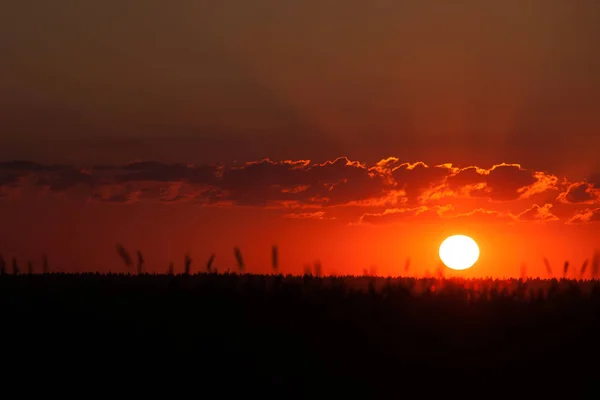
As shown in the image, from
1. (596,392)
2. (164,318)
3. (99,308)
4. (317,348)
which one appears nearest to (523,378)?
(596,392)

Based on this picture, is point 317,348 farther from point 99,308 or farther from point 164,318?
point 99,308

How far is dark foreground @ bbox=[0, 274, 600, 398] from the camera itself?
17641 mm

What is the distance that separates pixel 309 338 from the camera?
63.4 ft

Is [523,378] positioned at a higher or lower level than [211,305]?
lower

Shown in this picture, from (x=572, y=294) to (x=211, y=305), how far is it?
9822 mm

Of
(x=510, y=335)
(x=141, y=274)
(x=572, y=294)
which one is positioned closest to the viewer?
(x=510, y=335)

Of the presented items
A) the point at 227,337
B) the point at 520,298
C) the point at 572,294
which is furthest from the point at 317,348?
the point at 572,294

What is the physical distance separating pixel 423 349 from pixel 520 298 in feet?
15.0

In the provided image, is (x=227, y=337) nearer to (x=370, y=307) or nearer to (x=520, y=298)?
(x=370, y=307)

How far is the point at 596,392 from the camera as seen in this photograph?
1761cm

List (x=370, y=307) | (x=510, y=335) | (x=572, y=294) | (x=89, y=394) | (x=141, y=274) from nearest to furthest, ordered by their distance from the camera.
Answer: (x=89, y=394)
(x=510, y=335)
(x=370, y=307)
(x=572, y=294)
(x=141, y=274)

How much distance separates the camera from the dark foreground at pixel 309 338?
17641mm

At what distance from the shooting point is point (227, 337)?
62.1ft

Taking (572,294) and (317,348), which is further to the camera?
(572,294)
